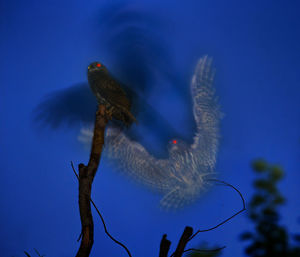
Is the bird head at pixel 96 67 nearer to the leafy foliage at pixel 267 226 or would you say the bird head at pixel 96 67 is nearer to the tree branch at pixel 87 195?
the tree branch at pixel 87 195

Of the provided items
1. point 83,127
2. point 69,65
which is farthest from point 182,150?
point 69,65

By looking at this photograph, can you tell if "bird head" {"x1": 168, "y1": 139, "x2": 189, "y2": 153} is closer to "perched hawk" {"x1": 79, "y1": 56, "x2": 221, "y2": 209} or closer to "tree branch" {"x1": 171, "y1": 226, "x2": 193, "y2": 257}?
"perched hawk" {"x1": 79, "y1": 56, "x2": 221, "y2": 209}

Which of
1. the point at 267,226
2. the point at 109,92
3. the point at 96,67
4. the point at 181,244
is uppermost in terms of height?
the point at 96,67

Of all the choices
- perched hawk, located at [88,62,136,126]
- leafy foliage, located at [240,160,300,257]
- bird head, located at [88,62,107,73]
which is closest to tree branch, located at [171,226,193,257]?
leafy foliage, located at [240,160,300,257]

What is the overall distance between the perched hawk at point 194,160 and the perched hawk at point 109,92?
0.30 meters

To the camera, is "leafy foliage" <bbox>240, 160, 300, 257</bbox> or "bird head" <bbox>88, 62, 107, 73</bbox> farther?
"bird head" <bbox>88, 62, 107, 73</bbox>

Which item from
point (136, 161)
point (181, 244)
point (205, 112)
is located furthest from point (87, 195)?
point (205, 112)

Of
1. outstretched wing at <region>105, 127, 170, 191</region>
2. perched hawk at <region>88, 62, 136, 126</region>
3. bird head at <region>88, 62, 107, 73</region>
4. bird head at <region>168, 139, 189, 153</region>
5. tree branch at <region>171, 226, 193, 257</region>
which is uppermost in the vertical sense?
bird head at <region>88, 62, 107, 73</region>

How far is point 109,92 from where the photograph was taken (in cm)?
136

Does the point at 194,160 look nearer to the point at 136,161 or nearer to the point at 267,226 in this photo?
the point at 136,161

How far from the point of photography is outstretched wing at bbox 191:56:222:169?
1.32 meters

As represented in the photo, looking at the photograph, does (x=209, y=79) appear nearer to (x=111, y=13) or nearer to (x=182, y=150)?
(x=182, y=150)

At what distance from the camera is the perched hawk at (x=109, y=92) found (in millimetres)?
1354

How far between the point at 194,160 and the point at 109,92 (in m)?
0.58
